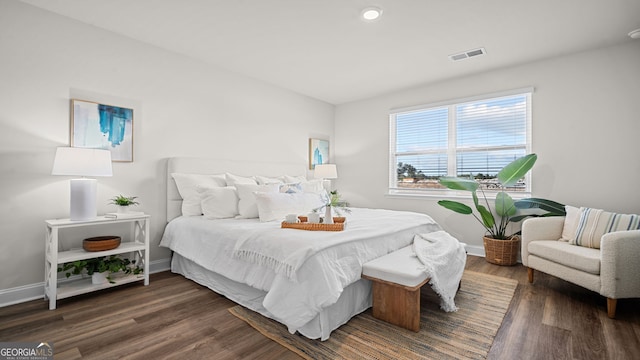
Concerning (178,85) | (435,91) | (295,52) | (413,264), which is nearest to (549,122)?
(435,91)

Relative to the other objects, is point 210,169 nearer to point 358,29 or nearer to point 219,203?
point 219,203

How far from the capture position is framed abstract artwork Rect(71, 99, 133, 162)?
2.82 m

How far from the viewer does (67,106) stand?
2779mm

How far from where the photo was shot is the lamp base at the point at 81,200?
2557 millimetres

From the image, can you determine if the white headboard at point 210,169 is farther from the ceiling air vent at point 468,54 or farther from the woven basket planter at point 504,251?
the woven basket planter at point 504,251

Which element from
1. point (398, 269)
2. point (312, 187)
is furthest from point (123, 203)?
point (398, 269)

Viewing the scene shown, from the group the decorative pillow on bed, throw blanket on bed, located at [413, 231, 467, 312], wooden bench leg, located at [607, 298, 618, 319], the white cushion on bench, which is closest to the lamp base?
the decorative pillow on bed

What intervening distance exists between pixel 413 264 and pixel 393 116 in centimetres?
335

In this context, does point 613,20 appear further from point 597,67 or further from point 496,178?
point 496,178

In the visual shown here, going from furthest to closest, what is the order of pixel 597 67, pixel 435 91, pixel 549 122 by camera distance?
pixel 435 91 < pixel 549 122 < pixel 597 67

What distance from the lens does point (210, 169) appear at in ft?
12.2

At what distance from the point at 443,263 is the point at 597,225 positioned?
165cm

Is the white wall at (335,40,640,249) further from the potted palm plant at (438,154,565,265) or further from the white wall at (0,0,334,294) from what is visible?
the white wall at (0,0,334,294)

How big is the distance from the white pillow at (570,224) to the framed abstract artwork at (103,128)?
4515mm
